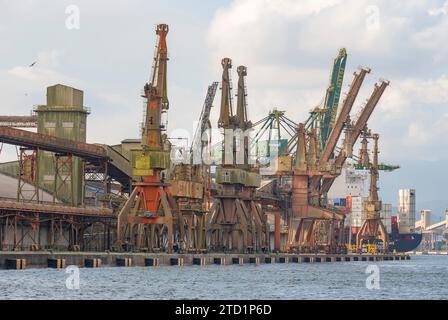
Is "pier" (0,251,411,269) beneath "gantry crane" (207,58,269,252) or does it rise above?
beneath

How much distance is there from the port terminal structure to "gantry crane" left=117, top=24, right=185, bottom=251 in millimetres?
113

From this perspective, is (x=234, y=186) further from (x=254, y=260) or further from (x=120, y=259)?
(x=120, y=259)

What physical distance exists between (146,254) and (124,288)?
135 ft

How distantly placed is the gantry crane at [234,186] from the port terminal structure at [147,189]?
0.45 feet

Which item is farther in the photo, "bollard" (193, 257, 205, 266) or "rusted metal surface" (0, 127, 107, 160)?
"bollard" (193, 257, 205, 266)

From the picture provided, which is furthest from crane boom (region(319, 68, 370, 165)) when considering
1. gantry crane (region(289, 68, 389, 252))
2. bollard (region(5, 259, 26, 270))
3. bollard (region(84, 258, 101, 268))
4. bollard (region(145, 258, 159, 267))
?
bollard (region(5, 259, 26, 270))

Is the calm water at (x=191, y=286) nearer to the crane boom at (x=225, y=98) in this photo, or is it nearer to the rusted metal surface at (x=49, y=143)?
the rusted metal surface at (x=49, y=143)

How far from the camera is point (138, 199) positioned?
124 m

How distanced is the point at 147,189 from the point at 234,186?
30.2 m

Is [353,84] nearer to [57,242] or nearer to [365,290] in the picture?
[57,242]

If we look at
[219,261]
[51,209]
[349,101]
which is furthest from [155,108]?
[349,101]

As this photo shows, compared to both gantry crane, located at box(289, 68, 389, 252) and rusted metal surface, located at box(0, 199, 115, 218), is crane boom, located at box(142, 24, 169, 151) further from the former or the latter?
gantry crane, located at box(289, 68, 389, 252)

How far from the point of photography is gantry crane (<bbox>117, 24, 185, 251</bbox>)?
122000 millimetres
